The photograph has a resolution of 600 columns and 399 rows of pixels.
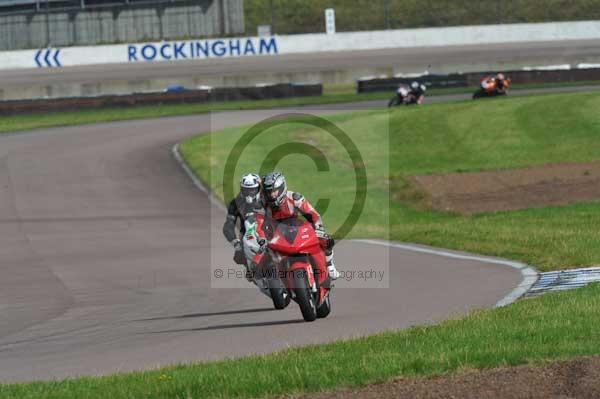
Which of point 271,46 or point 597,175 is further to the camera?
point 271,46

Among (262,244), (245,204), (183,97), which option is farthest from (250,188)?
(183,97)

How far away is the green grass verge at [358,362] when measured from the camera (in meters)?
7.14

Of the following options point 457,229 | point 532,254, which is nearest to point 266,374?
point 532,254

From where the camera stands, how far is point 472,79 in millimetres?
41969

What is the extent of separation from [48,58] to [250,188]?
44.7 m

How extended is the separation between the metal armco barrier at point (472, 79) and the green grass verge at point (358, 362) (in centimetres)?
3271

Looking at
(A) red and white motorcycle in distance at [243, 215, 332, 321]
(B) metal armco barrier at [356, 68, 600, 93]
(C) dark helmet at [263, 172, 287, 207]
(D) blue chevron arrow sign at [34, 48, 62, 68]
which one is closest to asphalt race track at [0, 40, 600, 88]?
(D) blue chevron arrow sign at [34, 48, 62, 68]

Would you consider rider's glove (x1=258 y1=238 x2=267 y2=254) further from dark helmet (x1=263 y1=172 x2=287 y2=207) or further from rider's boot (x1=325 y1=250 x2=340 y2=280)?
rider's boot (x1=325 y1=250 x2=340 y2=280)

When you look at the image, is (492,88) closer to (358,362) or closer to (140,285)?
(140,285)

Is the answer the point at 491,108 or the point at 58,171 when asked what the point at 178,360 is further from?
the point at 491,108

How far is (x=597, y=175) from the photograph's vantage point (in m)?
23.0

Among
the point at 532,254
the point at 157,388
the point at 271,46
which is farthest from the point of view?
the point at 271,46

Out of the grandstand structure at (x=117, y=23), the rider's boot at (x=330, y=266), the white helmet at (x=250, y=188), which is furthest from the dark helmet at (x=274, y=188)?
the grandstand structure at (x=117, y=23)

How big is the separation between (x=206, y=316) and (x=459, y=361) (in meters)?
4.92
